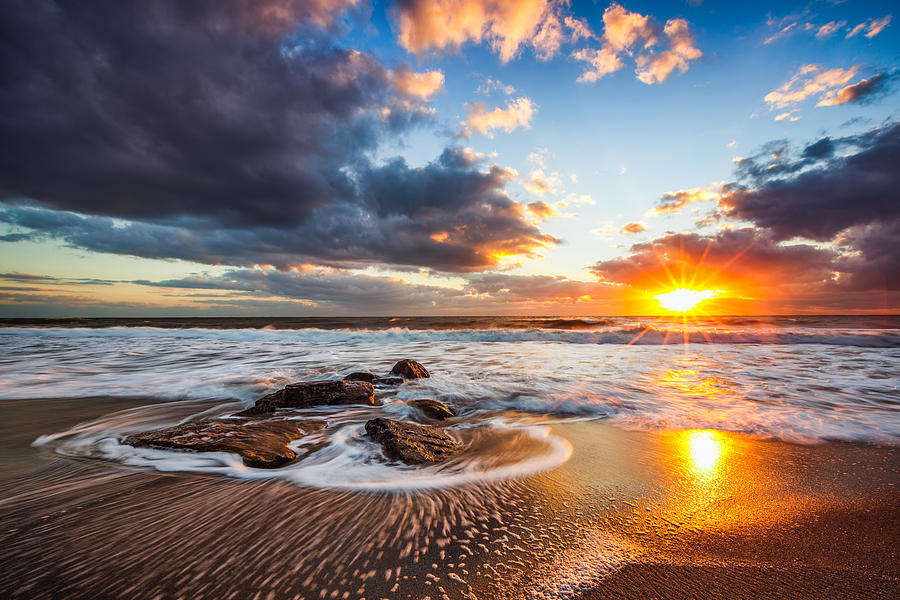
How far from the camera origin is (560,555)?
5.93 ft

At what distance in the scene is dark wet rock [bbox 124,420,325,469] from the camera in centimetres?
322

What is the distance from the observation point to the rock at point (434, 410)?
496 centimetres

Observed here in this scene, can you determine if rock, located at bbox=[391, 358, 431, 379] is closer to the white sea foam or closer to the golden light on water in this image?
the white sea foam

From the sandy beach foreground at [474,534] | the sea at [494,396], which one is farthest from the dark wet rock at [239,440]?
the sandy beach foreground at [474,534]

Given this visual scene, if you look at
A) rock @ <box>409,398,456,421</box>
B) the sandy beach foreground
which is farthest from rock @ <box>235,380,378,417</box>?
the sandy beach foreground

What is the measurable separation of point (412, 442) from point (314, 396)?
9.13ft

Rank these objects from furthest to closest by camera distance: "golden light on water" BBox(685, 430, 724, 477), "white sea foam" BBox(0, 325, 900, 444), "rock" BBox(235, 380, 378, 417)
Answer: "rock" BBox(235, 380, 378, 417), "white sea foam" BBox(0, 325, 900, 444), "golden light on water" BBox(685, 430, 724, 477)

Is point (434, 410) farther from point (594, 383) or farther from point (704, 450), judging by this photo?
point (594, 383)

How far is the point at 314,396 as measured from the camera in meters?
5.54

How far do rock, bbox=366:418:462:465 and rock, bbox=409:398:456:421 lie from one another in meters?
1.00

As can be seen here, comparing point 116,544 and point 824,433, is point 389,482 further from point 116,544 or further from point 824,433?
point 824,433

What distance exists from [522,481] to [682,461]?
1.70 meters

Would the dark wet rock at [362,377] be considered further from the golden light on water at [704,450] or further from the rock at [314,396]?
the golden light on water at [704,450]

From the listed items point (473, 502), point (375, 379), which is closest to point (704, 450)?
point (473, 502)
